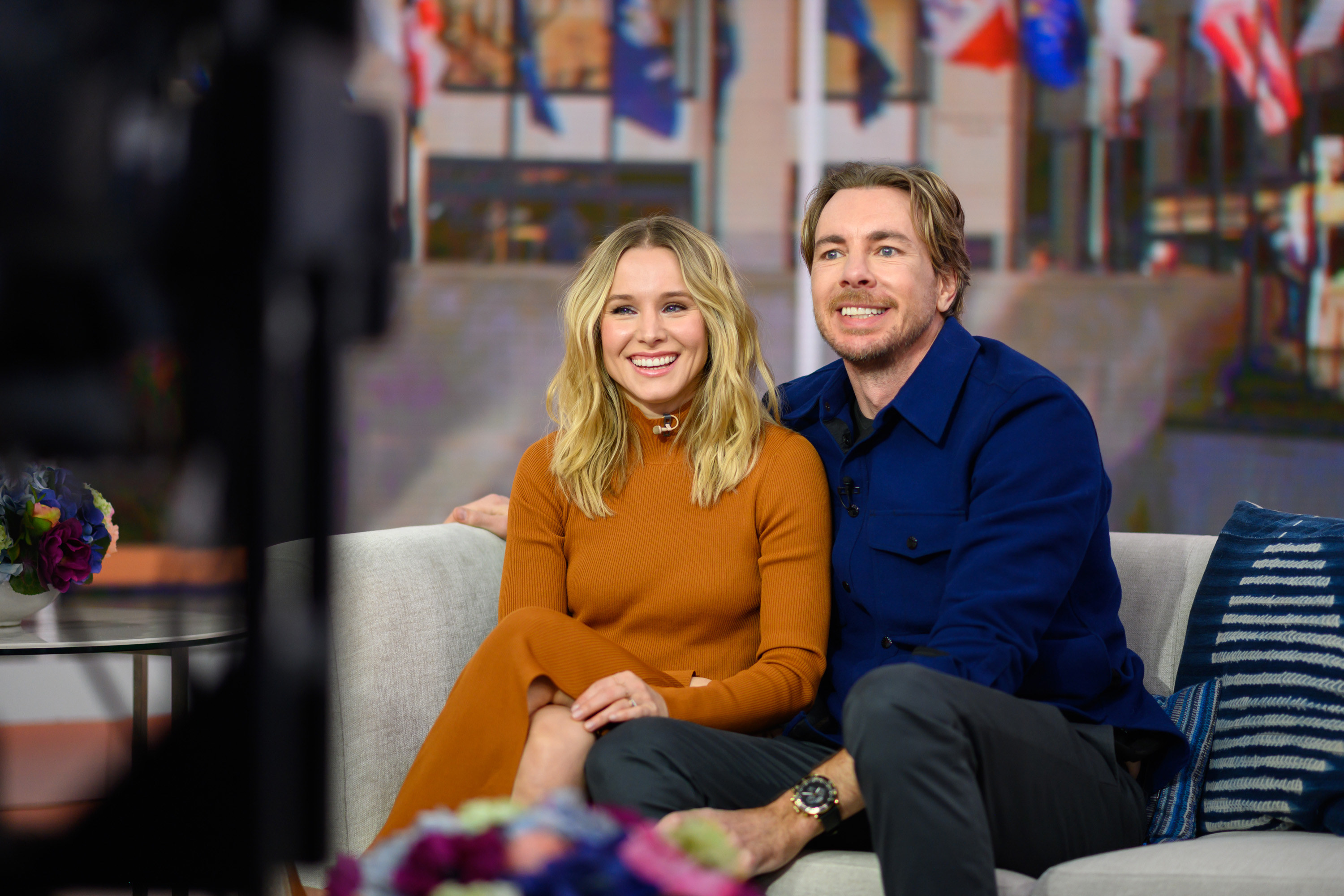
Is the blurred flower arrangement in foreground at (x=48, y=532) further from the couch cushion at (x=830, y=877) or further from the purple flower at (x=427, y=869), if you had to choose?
the purple flower at (x=427, y=869)

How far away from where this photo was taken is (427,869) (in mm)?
770

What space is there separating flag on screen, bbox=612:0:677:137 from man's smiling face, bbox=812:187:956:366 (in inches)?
130

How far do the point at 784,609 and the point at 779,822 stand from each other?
30 cm

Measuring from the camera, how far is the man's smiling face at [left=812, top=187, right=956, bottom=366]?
5.64 ft

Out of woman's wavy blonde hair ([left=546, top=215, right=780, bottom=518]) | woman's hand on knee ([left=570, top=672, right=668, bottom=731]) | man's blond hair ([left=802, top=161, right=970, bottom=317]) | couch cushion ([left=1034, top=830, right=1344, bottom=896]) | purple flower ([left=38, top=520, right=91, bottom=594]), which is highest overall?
man's blond hair ([left=802, top=161, right=970, bottom=317])

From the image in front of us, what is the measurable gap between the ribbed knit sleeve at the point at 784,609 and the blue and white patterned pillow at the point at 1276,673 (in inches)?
21.2

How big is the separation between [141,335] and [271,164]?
271 cm

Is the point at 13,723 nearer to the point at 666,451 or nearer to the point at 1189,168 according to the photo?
the point at 666,451

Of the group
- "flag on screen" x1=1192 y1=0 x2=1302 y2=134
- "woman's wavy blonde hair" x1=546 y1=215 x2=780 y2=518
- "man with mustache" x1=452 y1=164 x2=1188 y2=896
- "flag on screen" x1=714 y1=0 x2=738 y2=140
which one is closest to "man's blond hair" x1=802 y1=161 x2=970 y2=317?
"man with mustache" x1=452 y1=164 x2=1188 y2=896

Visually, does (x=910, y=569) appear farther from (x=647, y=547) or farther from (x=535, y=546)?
(x=535, y=546)

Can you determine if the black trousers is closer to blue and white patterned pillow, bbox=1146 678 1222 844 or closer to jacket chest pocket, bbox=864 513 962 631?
blue and white patterned pillow, bbox=1146 678 1222 844

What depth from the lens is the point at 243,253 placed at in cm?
149

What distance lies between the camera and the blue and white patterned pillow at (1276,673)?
1472 millimetres

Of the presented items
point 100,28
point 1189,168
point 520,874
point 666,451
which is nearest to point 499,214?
point 100,28
